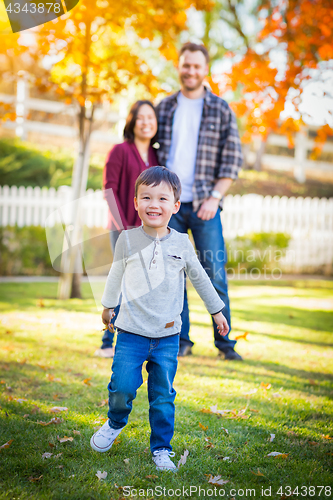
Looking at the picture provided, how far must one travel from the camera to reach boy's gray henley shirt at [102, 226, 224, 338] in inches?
80.7

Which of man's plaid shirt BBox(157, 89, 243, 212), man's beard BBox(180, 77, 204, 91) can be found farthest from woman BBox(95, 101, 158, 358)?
man's beard BBox(180, 77, 204, 91)

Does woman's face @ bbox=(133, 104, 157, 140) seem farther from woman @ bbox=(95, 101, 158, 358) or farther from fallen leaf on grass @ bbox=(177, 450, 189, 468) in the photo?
fallen leaf on grass @ bbox=(177, 450, 189, 468)

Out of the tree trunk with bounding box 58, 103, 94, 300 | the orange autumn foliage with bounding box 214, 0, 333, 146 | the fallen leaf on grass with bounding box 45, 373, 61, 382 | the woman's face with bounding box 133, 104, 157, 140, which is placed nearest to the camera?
the fallen leaf on grass with bounding box 45, 373, 61, 382

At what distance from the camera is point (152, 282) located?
206 centimetres

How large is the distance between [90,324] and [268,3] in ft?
29.1

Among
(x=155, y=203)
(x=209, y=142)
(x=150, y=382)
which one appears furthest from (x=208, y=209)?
(x=150, y=382)

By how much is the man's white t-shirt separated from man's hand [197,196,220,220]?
0.41 ft

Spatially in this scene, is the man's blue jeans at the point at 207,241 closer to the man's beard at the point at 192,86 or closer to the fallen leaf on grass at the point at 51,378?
the man's beard at the point at 192,86

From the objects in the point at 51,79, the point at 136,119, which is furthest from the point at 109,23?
the point at 136,119

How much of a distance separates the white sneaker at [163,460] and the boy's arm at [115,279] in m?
0.69

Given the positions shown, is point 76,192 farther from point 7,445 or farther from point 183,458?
point 183,458

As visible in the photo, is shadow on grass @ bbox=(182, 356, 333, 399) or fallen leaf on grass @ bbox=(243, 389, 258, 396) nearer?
fallen leaf on grass @ bbox=(243, 389, 258, 396)

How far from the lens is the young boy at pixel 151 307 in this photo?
2.04 meters

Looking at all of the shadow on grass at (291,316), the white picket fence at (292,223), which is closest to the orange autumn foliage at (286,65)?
the white picket fence at (292,223)
